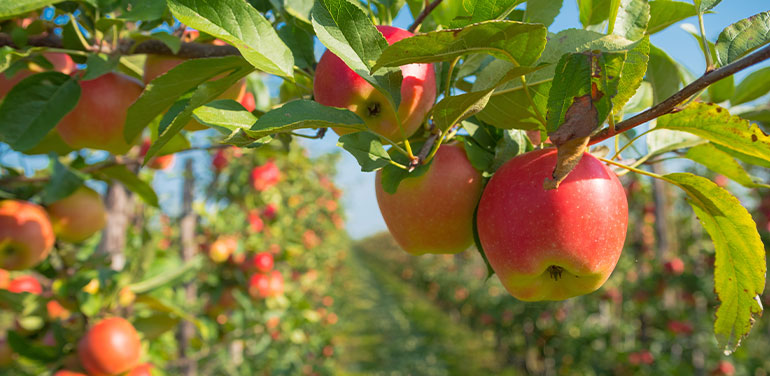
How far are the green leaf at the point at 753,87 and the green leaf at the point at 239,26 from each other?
0.69m

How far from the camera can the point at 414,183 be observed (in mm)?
611

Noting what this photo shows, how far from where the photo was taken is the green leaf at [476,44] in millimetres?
379

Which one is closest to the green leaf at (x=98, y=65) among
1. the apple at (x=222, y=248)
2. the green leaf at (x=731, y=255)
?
the green leaf at (x=731, y=255)

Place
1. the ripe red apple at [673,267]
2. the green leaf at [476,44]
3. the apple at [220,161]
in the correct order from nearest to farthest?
the green leaf at [476,44], the apple at [220,161], the ripe red apple at [673,267]

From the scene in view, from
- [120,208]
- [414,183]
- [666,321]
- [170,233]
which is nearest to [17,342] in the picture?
[120,208]

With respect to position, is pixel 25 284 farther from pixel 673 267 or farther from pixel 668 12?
pixel 673 267

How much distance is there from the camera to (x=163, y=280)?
1.40m

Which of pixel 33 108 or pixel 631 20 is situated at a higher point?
pixel 631 20

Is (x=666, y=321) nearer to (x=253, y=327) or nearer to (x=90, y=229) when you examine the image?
(x=253, y=327)

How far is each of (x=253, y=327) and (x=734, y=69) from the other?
2.62 metres

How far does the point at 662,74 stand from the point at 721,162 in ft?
0.49

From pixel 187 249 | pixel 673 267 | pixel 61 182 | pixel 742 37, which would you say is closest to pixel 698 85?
pixel 742 37

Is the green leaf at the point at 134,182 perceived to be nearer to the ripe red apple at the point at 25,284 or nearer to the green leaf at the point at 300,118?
the ripe red apple at the point at 25,284

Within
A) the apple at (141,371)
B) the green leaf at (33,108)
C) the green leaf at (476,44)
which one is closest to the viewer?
the green leaf at (476,44)
